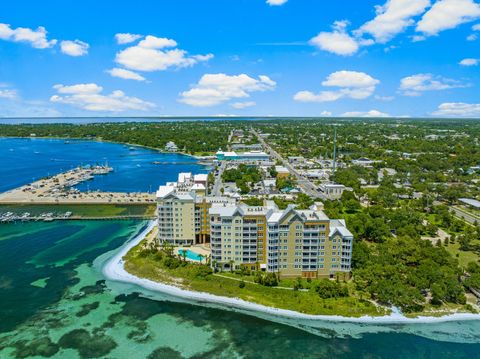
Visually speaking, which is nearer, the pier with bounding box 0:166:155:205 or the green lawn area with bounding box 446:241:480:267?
the green lawn area with bounding box 446:241:480:267

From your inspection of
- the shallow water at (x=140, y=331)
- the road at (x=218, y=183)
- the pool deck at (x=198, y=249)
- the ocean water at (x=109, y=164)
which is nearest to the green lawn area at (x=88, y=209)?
the road at (x=218, y=183)

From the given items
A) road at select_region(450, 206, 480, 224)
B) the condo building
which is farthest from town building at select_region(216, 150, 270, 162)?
the condo building

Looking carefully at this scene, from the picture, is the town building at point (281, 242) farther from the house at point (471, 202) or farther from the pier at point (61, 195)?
the house at point (471, 202)

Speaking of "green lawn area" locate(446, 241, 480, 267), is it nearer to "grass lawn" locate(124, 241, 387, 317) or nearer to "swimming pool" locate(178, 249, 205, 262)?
"grass lawn" locate(124, 241, 387, 317)

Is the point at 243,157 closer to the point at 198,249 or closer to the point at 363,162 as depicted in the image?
the point at 363,162

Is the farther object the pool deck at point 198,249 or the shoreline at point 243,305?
the pool deck at point 198,249

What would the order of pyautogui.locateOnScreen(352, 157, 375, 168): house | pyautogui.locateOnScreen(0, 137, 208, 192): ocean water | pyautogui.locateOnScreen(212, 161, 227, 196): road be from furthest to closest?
pyautogui.locateOnScreen(352, 157, 375, 168): house, pyautogui.locateOnScreen(0, 137, 208, 192): ocean water, pyautogui.locateOnScreen(212, 161, 227, 196): road

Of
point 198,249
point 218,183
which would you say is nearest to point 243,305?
point 198,249
